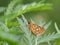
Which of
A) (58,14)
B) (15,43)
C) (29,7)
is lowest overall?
(15,43)

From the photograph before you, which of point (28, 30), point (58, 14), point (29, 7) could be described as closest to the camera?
point (28, 30)

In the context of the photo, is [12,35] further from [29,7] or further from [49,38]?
[29,7]

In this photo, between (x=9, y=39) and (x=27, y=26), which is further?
(x=27, y=26)

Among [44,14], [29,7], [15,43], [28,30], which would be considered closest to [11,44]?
[15,43]

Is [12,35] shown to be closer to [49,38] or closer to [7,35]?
[7,35]

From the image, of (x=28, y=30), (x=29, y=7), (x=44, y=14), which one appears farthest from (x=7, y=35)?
(x=44, y=14)

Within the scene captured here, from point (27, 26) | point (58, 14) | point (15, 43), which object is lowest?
point (15, 43)

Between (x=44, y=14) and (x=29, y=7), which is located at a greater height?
(x=44, y=14)

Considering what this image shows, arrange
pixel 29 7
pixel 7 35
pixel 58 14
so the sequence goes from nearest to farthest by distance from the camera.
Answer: pixel 7 35, pixel 29 7, pixel 58 14

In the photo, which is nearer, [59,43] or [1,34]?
[1,34]
